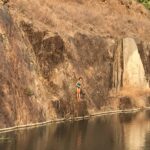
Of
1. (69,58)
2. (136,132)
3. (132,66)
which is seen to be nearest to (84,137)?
(136,132)

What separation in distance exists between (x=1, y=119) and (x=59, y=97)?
344 inches

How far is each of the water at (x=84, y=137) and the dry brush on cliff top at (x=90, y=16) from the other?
1172cm

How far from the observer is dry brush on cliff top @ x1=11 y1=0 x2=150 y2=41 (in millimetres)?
44031

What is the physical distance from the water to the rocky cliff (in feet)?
7.72

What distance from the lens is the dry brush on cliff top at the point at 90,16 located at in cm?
4403

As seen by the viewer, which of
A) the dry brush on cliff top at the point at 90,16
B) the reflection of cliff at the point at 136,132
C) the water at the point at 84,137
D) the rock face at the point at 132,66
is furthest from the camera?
the rock face at the point at 132,66

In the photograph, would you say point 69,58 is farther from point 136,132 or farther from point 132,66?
point 136,132

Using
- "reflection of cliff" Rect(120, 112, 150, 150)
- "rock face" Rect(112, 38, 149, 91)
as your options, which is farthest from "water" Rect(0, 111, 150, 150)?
"rock face" Rect(112, 38, 149, 91)

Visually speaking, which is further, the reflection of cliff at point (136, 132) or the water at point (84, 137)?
the reflection of cliff at point (136, 132)

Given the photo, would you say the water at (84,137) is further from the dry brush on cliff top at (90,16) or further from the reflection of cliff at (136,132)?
the dry brush on cliff top at (90,16)

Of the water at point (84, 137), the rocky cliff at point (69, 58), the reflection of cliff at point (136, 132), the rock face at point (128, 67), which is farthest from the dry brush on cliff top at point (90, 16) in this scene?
the water at point (84, 137)

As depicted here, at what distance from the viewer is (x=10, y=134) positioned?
28359 millimetres

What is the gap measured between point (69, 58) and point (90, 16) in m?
13.1

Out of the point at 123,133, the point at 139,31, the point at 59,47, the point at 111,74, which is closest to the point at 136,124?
the point at 123,133
